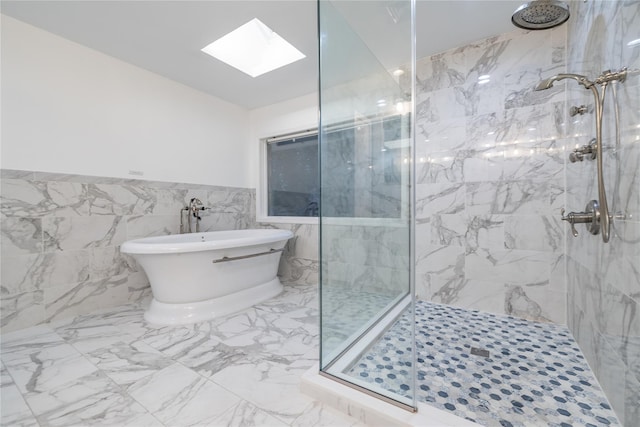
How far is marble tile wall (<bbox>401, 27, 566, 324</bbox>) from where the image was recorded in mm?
2029

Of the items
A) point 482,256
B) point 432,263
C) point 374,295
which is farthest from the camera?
point 432,263

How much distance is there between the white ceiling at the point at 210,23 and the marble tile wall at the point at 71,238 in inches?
44.3

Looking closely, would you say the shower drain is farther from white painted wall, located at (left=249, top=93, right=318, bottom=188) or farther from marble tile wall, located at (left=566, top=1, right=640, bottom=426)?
white painted wall, located at (left=249, top=93, right=318, bottom=188)

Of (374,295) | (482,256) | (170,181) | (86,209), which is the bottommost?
(374,295)

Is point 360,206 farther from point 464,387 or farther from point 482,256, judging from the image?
point 482,256

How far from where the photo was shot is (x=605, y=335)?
1.24 meters

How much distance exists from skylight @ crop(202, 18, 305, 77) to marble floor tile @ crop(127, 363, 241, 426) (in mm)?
2463

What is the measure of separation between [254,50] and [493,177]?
2.45 m

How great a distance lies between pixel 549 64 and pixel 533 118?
41 centimetres

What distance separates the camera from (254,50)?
2.67 metres

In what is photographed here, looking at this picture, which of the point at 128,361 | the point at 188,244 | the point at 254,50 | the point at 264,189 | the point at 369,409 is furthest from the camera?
the point at 264,189

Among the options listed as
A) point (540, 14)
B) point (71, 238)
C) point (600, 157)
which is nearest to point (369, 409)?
point (600, 157)

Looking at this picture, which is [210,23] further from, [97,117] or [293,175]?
[293,175]

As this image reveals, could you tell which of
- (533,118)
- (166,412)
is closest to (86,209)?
(166,412)
